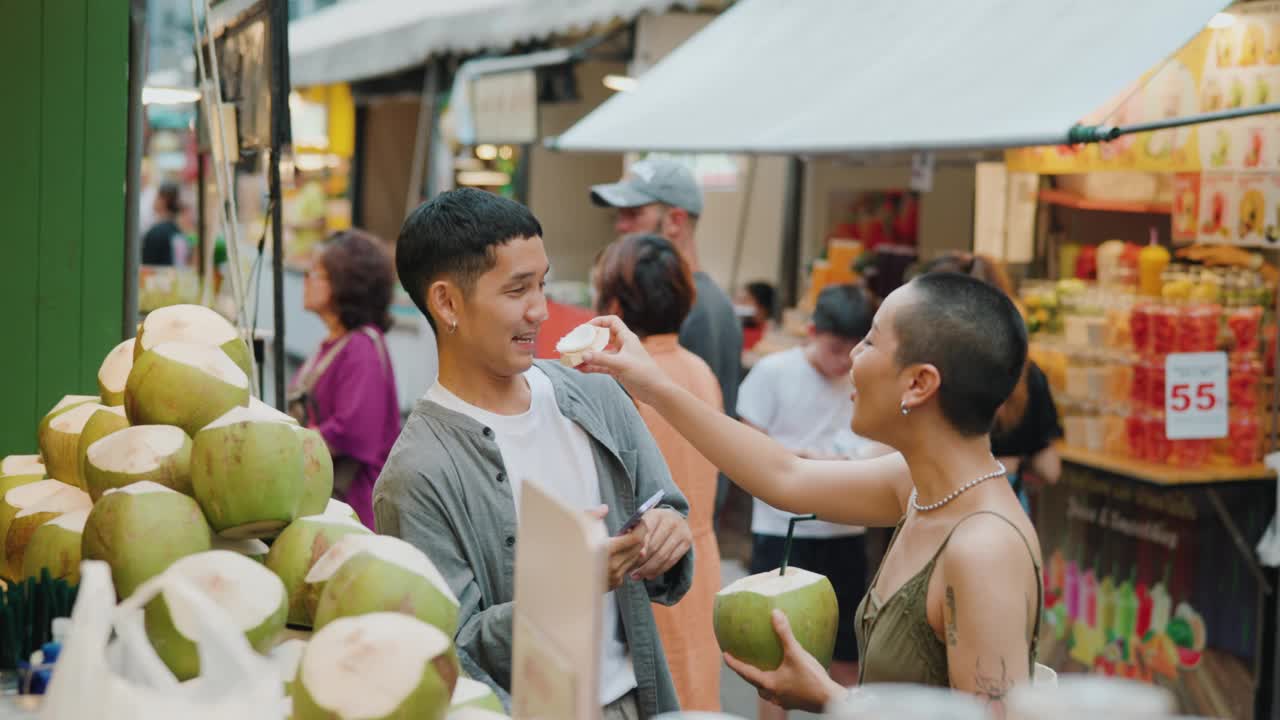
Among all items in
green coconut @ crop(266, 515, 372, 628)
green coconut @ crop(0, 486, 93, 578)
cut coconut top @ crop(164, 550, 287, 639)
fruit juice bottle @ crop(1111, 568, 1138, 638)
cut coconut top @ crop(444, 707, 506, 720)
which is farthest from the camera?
fruit juice bottle @ crop(1111, 568, 1138, 638)

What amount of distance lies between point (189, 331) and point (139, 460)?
47 centimetres

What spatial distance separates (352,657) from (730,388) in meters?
4.16

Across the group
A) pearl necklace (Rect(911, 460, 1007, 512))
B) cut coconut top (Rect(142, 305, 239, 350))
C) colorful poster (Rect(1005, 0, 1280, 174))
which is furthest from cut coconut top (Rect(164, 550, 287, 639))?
colorful poster (Rect(1005, 0, 1280, 174))

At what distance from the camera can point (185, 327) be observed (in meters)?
2.60

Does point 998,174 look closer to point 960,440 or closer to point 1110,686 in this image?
point 960,440

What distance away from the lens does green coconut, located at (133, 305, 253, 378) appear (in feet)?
8.40

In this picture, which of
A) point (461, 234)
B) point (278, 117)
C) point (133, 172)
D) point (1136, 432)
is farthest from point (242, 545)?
point (1136, 432)

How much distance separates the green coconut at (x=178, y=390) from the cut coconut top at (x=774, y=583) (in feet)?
3.00

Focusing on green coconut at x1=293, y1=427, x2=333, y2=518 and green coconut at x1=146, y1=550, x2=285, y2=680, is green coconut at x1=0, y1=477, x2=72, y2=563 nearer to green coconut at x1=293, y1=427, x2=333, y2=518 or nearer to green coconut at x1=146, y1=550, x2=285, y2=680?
green coconut at x1=293, y1=427, x2=333, y2=518

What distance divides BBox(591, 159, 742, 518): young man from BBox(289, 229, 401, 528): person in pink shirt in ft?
3.51

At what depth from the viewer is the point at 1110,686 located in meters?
1.25

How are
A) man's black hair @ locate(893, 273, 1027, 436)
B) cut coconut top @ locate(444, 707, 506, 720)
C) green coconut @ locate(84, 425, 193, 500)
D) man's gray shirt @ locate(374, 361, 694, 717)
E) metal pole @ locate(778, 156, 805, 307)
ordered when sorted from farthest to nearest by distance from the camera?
metal pole @ locate(778, 156, 805, 307) < man's gray shirt @ locate(374, 361, 694, 717) < man's black hair @ locate(893, 273, 1027, 436) < green coconut @ locate(84, 425, 193, 500) < cut coconut top @ locate(444, 707, 506, 720)

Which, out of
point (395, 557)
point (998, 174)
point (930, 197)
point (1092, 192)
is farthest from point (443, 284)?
point (930, 197)

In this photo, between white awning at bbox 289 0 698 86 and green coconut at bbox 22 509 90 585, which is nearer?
green coconut at bbox 22 509 90 585
